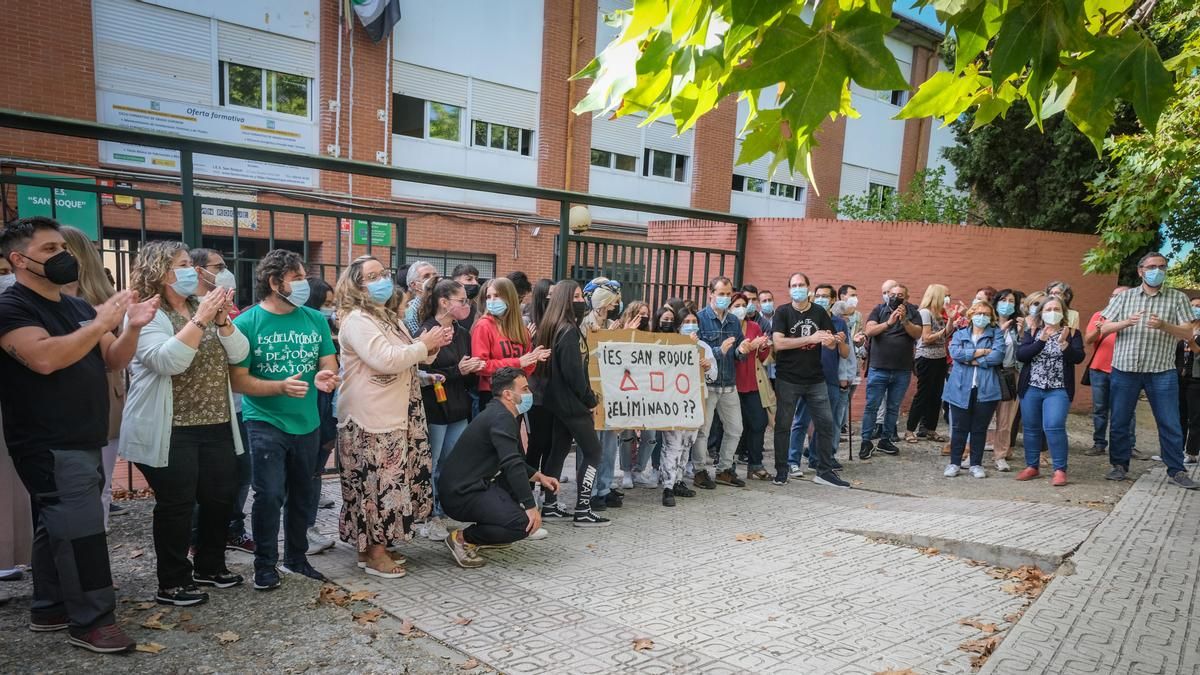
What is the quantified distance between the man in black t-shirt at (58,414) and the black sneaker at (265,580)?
828 mm

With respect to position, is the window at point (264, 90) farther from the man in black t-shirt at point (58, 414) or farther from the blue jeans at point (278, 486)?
the man in black t-shirt at point (58, 414)

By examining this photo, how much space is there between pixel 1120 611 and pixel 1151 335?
4153mm

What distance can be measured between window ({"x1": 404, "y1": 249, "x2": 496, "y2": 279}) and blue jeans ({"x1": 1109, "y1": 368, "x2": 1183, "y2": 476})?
14029mm

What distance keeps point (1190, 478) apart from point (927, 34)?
2339cm

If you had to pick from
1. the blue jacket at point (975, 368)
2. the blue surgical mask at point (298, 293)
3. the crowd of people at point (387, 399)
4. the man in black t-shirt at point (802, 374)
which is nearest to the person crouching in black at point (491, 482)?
the crowd of people at point (387, 399)

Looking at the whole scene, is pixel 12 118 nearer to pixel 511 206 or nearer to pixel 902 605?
pixel 902 605

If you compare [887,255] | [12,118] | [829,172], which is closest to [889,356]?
[887,255]

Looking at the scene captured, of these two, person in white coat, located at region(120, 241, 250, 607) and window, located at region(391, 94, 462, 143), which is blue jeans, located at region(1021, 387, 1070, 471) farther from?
window, located at region(391, 94, 462, 143)

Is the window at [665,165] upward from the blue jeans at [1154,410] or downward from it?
upward

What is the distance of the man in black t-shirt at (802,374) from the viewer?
294 inches

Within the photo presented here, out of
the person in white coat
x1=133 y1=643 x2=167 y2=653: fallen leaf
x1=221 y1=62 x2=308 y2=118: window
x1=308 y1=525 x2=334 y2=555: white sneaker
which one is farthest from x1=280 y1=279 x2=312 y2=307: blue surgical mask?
x1=221 y1=62 x2=308 y2=118: window

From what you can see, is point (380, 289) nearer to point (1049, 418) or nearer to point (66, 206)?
point (66, 206)

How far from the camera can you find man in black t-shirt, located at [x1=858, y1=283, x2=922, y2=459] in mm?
9117

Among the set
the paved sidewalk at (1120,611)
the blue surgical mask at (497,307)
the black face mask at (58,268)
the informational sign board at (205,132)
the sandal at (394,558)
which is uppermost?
the informational sign board at (205,132)
